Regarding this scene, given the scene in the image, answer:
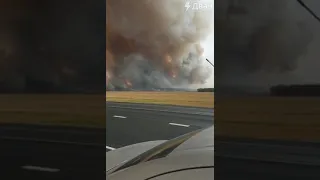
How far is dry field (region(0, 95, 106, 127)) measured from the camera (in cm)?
212

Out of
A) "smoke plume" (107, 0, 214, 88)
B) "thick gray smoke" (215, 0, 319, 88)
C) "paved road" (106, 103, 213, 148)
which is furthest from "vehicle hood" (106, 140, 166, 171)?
"thick gray smoke" (215, 0, 319, 88)

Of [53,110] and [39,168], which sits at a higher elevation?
[53,110]

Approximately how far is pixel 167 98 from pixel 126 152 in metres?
0.34

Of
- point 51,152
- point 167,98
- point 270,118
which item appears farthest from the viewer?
point 51,152

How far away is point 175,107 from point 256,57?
470 mm

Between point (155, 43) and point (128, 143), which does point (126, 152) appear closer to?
point (128, 143)

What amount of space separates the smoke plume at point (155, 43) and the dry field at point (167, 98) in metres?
0.04

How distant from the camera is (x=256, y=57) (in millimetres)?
1739

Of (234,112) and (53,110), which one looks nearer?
(234,112)

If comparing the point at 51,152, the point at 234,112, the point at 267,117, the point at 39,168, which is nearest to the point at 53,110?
the point at 51,152

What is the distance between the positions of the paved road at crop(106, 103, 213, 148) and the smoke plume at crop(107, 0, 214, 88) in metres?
0.12

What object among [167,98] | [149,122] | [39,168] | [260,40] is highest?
[260,40]

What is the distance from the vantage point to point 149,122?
1992 mm

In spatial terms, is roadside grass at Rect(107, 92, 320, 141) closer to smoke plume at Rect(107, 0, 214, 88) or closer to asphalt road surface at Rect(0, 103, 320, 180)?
asphalt road surface at Rect(0, 103, 320, 180)
